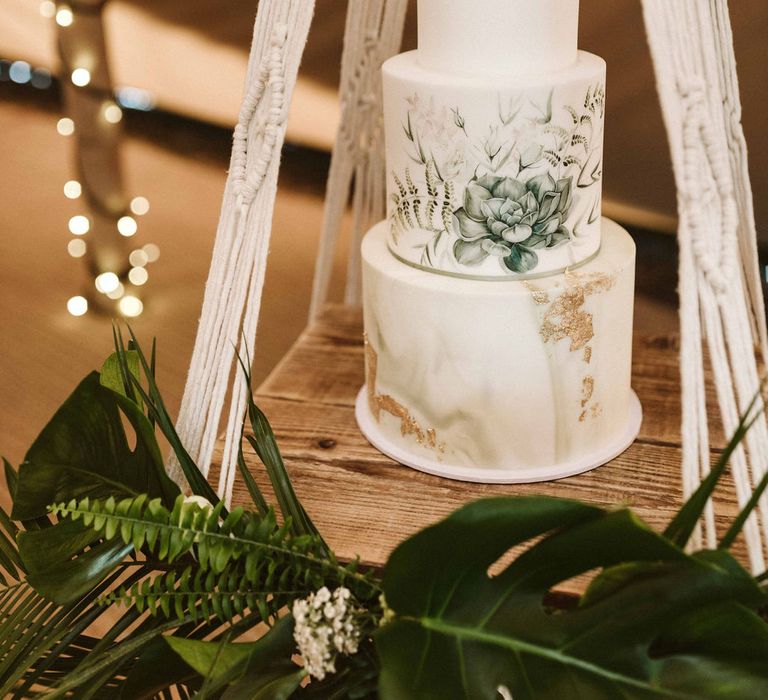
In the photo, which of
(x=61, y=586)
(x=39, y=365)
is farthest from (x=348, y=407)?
(x=39, y=365)

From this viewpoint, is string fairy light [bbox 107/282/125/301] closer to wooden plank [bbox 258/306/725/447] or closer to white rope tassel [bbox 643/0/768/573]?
wooden plank [bbox 258/306/725/447]

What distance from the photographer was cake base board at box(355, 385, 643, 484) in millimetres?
766

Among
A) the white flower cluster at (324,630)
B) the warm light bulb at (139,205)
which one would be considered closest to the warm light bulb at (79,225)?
the warm light bulb at (139,205)

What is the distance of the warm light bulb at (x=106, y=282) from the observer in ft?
5.68

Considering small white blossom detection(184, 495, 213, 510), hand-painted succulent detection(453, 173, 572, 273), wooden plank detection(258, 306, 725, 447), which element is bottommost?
wooden plank detection(258, 306, 725, 447)

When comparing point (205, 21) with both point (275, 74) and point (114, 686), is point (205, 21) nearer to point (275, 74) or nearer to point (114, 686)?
point (275, 74)

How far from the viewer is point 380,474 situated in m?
0.80

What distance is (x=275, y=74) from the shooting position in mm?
664

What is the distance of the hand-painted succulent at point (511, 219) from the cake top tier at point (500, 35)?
0.29ft

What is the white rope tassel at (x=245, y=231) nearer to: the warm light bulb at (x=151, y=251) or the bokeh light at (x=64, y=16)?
the bokeh light at (x=64, y=16)

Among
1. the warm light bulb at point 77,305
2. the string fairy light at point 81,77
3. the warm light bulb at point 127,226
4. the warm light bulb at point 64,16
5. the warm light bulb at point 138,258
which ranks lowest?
the warm light bulb at point 77,305

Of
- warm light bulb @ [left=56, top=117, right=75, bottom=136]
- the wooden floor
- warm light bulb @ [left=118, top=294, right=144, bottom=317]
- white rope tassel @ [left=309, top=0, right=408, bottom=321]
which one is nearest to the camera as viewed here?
white rope tassel @ [left=309, top=0, right=408, bottom=321]

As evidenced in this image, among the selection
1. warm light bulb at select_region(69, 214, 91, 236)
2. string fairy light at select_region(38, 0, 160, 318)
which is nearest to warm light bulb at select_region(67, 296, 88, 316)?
string fairy light at select_region(38, 0, 160, 318)

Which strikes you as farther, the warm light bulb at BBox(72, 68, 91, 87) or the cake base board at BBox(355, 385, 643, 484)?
the warm light bulb at BBox(72, 68, 91, 87)
